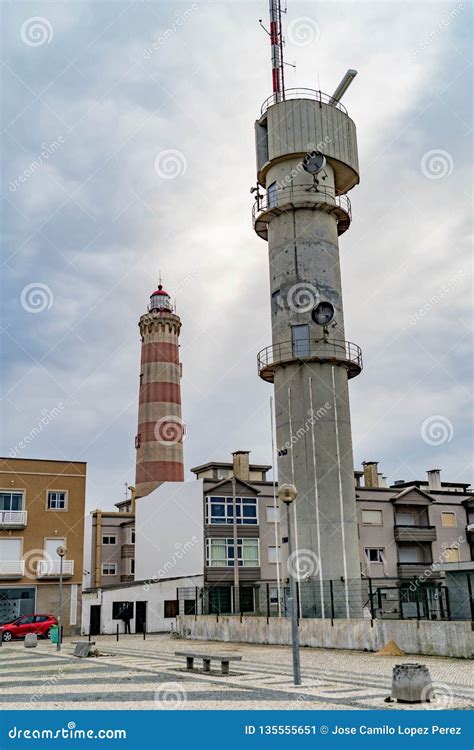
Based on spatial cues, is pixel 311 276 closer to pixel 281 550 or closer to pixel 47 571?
pixel 281 550

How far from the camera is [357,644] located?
79.6 feet

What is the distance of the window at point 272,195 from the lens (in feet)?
116

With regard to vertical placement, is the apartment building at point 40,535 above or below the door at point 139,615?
above

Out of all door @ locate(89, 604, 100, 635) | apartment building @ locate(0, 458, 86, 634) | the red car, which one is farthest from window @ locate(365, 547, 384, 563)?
the red car

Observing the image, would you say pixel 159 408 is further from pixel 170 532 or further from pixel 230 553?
pixel 230 553

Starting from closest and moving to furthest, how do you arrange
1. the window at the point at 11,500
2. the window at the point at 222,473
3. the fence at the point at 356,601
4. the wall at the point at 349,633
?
the wall at the point at 349,633 < the fence at the point at 356,601 < the window at the point at 11,500 < the window at the point at 222,473

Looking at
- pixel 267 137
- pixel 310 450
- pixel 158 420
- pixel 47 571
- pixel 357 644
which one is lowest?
A: pixel 357 644

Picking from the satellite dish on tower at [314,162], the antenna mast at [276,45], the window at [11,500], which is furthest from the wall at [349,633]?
the antenna mast at [276,45]

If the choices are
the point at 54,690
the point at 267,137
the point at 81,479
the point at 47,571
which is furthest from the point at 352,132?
the point at 54,690

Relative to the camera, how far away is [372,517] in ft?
177

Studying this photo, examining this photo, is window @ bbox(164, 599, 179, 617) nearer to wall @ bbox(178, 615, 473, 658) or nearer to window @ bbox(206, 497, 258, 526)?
window @ bbox(206, 497, 258, 526)

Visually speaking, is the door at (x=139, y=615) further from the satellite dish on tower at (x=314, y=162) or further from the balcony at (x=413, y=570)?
the satellite dish on tower at (x=314, y=162)

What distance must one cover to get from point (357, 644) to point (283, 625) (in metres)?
3.98
